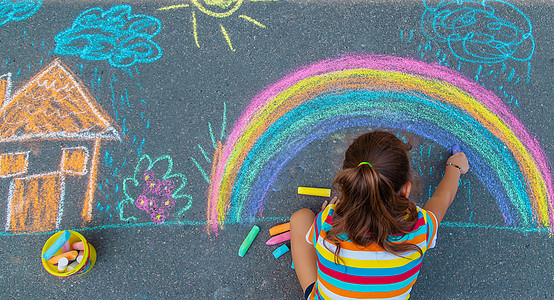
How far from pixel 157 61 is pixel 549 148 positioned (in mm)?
3044

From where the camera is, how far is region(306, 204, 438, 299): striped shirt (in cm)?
156

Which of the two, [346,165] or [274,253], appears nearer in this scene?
[346,165]

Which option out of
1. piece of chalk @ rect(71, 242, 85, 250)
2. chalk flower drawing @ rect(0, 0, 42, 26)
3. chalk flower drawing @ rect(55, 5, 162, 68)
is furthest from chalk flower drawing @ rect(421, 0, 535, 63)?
chalk flower drawing @ rect(0, 0, 42, 26)

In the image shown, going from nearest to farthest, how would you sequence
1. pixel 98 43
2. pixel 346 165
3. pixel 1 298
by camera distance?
pixel 346 165, pixel 1 298, pixel 98 43

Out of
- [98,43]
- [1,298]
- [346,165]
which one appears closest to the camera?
[346,165]

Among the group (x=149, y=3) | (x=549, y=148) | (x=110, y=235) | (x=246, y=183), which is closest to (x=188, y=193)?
(x=246, y=183)

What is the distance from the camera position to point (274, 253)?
2301 millimetres

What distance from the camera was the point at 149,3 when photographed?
97.8 inches

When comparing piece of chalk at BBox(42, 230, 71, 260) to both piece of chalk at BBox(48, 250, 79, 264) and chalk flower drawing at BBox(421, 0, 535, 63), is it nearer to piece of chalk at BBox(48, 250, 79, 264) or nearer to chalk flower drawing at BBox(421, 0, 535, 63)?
piece of chalk at BBox(48, 250, 79, 264)

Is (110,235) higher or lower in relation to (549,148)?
lower

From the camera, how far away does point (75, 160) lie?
234 cm

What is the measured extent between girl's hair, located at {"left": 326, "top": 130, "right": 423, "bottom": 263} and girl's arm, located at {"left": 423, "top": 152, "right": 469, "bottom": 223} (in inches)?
27.6

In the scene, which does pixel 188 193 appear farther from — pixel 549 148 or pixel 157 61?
pixel 549 148

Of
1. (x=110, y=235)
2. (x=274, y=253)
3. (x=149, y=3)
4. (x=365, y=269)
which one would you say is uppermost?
(x=149, y=3)
